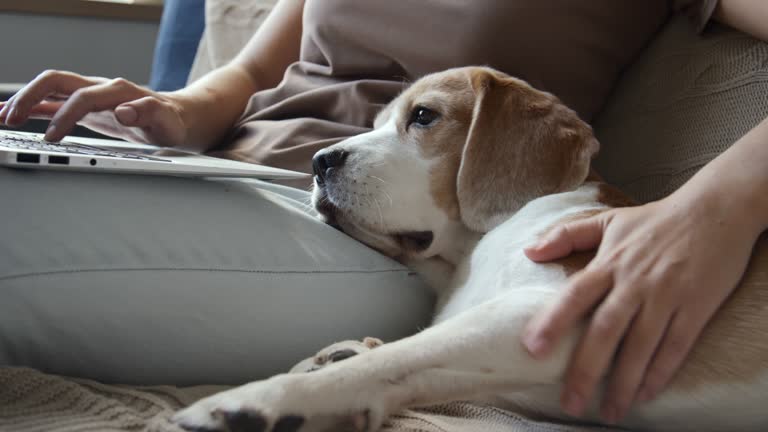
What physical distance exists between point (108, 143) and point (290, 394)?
87 cm

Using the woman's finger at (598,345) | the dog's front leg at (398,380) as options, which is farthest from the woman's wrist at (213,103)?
the woman's finger at (598,345)

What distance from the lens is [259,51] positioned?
196 centimetres

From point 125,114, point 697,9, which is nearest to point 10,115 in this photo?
point 125,114

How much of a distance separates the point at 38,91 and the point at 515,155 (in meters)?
0.88

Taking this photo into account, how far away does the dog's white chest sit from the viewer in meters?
1.02

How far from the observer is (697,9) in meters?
1.47

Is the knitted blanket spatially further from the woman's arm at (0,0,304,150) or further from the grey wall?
the grey wall

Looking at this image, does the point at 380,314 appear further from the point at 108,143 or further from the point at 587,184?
the point at 108,143

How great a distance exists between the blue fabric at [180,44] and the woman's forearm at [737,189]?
2049mm

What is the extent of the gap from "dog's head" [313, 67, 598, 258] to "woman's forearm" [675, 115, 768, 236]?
0.27 m

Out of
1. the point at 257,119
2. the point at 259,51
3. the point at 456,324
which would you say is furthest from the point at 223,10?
the point at 456,324

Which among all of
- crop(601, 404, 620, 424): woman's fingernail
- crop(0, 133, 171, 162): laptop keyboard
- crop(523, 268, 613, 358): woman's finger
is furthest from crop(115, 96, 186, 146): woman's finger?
crop(601, 404, 620, 424): woman's fingernail

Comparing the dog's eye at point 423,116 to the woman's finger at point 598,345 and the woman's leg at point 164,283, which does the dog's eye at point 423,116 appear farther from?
the woman's finger at point 598,345

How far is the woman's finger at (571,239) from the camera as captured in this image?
3.22 ft
